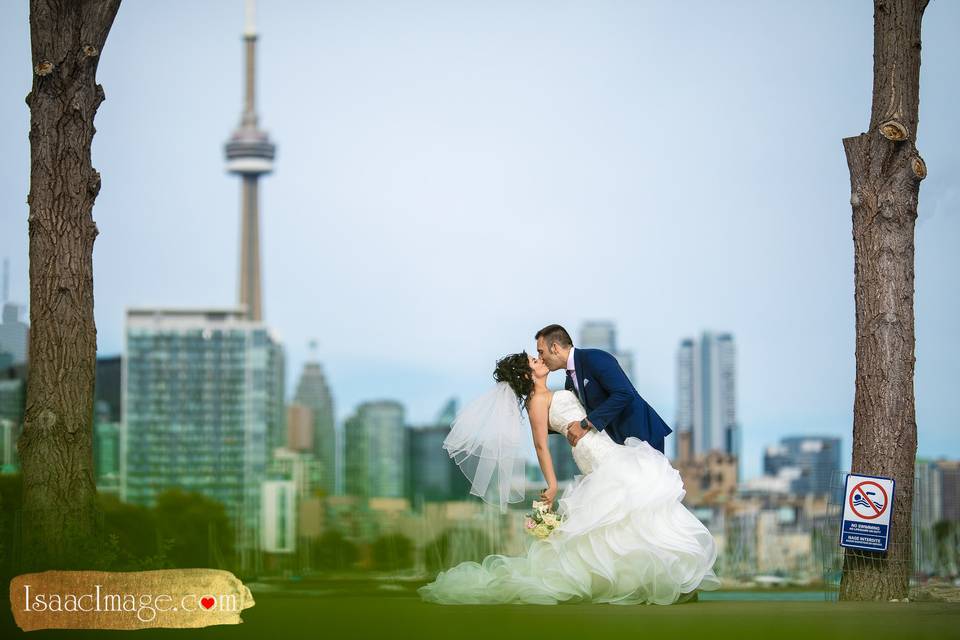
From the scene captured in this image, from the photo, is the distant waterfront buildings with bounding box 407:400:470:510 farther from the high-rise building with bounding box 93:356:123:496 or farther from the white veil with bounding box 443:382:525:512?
the white veil with bounding box 443:382:525:512

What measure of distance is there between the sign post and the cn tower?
177 metres

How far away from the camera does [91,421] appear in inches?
369

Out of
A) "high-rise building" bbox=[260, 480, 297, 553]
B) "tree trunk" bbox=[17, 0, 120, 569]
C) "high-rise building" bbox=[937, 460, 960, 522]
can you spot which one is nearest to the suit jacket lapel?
"tree trunk" bbox=[17, 0, 120, 569]

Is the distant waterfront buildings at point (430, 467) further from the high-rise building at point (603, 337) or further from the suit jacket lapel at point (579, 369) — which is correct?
the suit jacket lapel at point (579, 369)

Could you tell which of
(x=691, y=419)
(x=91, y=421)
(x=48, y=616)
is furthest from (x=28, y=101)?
(x=691, y=419)

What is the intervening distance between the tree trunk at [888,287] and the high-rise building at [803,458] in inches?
6275

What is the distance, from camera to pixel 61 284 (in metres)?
9.43

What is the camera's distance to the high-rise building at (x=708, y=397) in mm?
169750

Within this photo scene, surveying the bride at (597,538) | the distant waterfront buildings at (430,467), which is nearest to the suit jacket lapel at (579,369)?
the bride at (597,538)

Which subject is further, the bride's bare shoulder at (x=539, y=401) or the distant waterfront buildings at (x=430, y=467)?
the distant waterfront buildings at (x=430, y=467)

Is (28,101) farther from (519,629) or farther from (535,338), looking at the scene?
(519,629)

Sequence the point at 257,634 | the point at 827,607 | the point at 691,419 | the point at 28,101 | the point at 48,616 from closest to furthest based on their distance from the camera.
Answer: the point at 257,634 < the point at 48,616 < the point at 827,607 < the point at 28,101 < the point at 691,419

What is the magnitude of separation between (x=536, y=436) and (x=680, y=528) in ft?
3.79

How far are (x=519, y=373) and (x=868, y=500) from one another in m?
2.69
